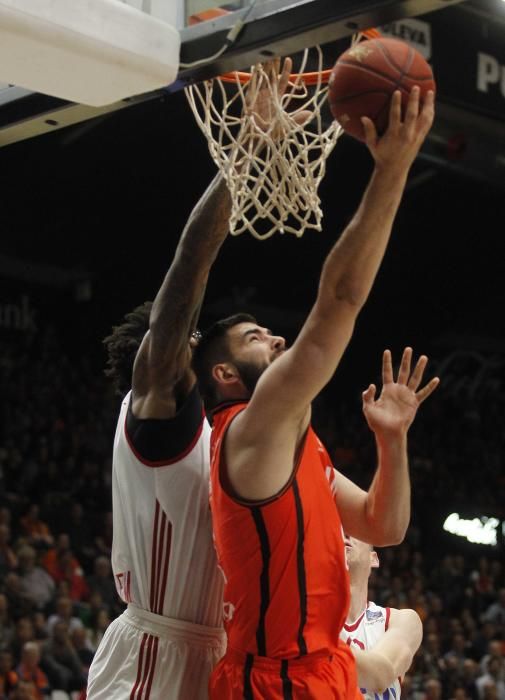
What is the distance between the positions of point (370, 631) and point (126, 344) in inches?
55.0

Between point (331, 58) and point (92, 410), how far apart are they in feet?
34.0

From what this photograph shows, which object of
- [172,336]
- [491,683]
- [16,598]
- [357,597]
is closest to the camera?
[172,336]

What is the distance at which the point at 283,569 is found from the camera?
3127 millimetres

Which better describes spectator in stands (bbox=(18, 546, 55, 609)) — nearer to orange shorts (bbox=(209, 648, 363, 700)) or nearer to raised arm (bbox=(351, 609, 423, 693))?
raised arm (bbox=(351, 609, 423, 693))

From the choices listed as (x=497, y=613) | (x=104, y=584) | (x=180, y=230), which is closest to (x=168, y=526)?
(x=104, y=584)

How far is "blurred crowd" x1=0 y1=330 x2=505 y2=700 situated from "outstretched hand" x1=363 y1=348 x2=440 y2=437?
18.2 feet

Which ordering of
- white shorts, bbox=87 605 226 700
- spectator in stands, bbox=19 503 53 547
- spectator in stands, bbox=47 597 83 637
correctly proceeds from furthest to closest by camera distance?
spectator in stands, bbox=19 503 53 547 < spectator in stands, bbox=47 597 83 637 < white shorts, bbox=87 605 226 700

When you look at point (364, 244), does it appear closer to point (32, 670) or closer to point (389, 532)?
point (389, 532)

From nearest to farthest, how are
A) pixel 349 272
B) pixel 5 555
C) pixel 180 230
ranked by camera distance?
pixel 349 272
pixel 5 555
pixel 180 230

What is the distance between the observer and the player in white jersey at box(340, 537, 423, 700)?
345 cm

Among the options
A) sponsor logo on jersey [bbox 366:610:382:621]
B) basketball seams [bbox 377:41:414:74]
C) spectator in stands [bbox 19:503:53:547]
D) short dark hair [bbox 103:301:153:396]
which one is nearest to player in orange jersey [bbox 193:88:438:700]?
basketball seams [bbox 377:41:414:74]

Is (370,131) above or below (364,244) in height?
above

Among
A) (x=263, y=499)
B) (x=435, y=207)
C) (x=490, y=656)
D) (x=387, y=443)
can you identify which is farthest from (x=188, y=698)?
(x=435, y=207)

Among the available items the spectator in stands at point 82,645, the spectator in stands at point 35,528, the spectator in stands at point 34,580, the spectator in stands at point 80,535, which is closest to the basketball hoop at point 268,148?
the spectator in stands at point 82,645
